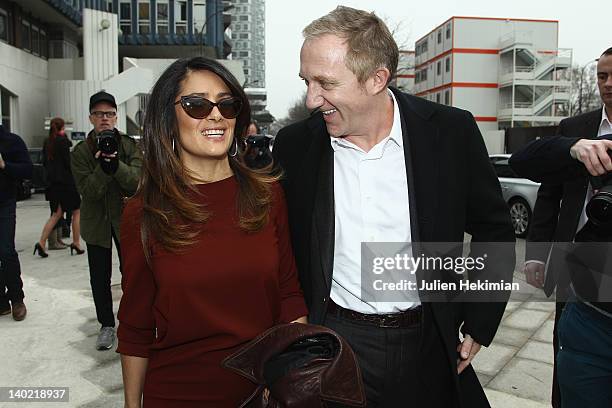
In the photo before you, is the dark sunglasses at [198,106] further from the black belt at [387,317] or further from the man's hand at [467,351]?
the man's hand at [467,351]

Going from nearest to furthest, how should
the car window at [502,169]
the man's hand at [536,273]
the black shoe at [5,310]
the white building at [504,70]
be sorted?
the man's hand at [536,273], the black shoe at [5,310], the car window at [502,169], the white building at [504,70]

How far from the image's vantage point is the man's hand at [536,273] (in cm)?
280

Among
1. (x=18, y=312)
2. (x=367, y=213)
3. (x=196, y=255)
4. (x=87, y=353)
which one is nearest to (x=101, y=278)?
(x=87, y=353)

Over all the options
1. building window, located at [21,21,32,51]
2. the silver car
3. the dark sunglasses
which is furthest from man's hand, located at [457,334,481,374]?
building window, located at [21,21,32,51]

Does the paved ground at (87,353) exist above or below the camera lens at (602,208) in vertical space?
below

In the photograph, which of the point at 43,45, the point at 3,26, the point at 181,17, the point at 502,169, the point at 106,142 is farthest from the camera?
the point at 181,17

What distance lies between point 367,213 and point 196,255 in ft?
2.23

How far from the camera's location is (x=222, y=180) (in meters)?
2.11

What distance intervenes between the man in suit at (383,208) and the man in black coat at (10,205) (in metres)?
3.91

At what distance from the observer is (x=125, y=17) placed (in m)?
36.2

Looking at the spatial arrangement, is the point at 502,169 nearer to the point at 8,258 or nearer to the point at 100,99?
the point at 100,99

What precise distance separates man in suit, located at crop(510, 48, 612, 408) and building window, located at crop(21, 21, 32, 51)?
28.7 meters

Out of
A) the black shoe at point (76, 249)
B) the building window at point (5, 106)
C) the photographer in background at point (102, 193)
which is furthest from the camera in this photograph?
the building window at point (5, 106)

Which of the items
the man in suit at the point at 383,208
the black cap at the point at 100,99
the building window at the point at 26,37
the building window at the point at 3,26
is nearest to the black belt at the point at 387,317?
the man in suit at the point at 383,208
